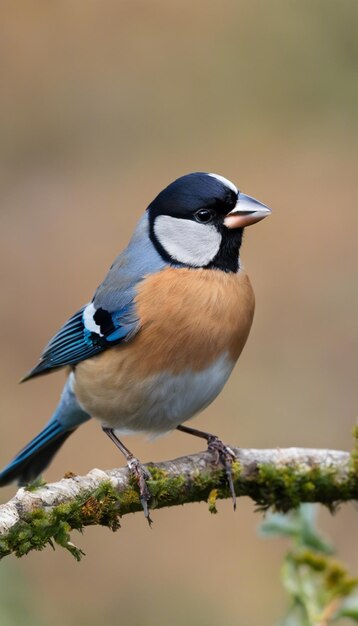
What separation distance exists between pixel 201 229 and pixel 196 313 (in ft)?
1.00

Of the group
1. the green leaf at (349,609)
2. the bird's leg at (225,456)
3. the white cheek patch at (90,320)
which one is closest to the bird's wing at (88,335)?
the white cheek patch at (90,320)

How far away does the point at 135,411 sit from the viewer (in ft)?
9.76

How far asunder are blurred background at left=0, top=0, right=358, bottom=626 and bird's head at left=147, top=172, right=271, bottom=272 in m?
1.88

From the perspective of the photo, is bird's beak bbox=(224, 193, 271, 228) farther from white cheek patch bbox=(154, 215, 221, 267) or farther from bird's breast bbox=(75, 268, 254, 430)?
bird's breast bbox=(75, 268, 254, 430)

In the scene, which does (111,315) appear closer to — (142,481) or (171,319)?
(171,319)

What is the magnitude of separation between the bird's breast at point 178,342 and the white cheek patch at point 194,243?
0.16ft

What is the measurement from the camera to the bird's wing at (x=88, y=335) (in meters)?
2.98

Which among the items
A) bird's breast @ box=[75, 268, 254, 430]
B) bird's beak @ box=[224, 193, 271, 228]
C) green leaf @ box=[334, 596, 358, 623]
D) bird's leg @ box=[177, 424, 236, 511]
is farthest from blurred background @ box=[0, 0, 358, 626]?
green leaf @ box=[334, 596, 358, 623]

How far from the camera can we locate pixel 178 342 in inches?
112

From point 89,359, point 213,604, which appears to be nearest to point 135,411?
point 89,359

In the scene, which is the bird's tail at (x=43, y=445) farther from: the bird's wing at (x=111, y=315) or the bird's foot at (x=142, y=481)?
the bird's foot at (x=142, y=481)

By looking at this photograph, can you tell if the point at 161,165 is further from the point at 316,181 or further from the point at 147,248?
the point at 147,248

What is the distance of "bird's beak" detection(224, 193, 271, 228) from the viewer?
303cm

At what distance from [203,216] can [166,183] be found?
12.2 feet
